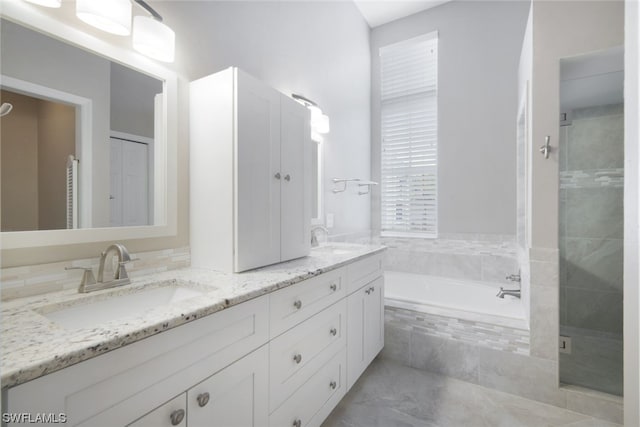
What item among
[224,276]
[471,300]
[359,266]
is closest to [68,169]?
[224,276]

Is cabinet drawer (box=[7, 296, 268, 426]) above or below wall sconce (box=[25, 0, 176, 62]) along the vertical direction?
below

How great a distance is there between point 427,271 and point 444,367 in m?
1.16

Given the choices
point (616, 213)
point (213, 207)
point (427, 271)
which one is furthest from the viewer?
point (427, 271)

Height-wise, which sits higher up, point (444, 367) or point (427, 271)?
point (427, 271)

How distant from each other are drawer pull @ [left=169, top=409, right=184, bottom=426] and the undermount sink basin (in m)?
0.30

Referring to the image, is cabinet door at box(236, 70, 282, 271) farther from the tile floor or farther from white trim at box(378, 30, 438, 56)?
white trim at box(378, 30, 438, 56)

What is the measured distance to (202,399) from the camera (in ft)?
2.83

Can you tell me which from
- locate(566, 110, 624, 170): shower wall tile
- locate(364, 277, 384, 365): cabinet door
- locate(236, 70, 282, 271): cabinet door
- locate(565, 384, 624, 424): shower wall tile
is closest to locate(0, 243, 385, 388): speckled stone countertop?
locate(236, 70, 282, 271): cabinet door

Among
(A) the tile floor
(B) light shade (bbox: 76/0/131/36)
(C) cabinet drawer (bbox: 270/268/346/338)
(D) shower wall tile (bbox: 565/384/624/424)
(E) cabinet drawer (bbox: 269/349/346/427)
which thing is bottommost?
(A) the tile floor

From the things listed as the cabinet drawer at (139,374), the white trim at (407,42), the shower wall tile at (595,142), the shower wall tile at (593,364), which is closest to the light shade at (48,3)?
the cabinet drawer at (139,374)

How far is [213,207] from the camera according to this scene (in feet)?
4.56

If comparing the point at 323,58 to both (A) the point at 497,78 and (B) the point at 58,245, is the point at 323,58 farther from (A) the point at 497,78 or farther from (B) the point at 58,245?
(B) the point at 58,245

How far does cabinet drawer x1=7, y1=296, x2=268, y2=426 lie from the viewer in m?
0.57

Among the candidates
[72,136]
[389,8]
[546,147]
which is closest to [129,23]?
[72,136]
